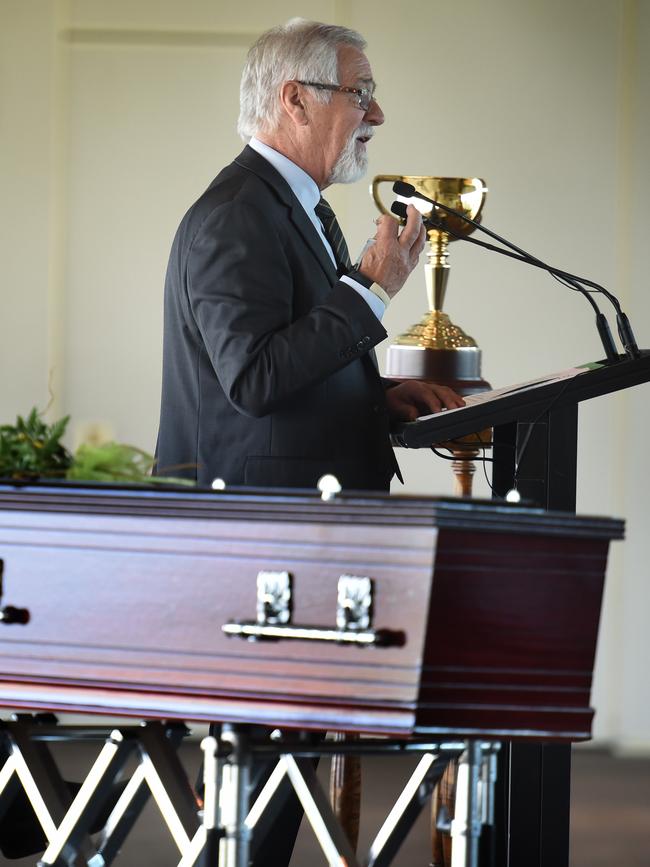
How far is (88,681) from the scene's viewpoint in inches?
65.7

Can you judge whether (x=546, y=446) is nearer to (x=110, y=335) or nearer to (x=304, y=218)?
(x=304, y=218)

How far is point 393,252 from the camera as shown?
2.26 m

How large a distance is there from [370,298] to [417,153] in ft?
8.65

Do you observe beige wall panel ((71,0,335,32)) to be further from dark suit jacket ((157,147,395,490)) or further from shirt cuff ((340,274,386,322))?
shirt cuff ((340,274,386,322))

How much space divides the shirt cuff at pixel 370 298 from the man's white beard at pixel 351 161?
13.5 inches

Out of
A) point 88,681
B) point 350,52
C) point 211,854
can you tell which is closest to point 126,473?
point 88,681

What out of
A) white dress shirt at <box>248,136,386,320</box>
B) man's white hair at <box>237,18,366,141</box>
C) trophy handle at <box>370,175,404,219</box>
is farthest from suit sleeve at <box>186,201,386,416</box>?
trophy handle at <box>370,175,404,219</box>

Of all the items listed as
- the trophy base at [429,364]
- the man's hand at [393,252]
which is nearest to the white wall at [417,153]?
the trophy base at [429,364]

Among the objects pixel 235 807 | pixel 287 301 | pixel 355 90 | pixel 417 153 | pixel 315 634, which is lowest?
pixel 235 807

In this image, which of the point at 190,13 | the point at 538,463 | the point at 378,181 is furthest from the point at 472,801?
the point at 190,13

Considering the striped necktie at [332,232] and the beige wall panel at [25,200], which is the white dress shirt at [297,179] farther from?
the beige wall panel at [25,200]

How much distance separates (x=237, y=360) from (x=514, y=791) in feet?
2.73

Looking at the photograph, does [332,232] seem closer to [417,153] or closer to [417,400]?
[417,400]

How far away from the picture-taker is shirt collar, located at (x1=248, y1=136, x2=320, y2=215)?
2479 millimetres
